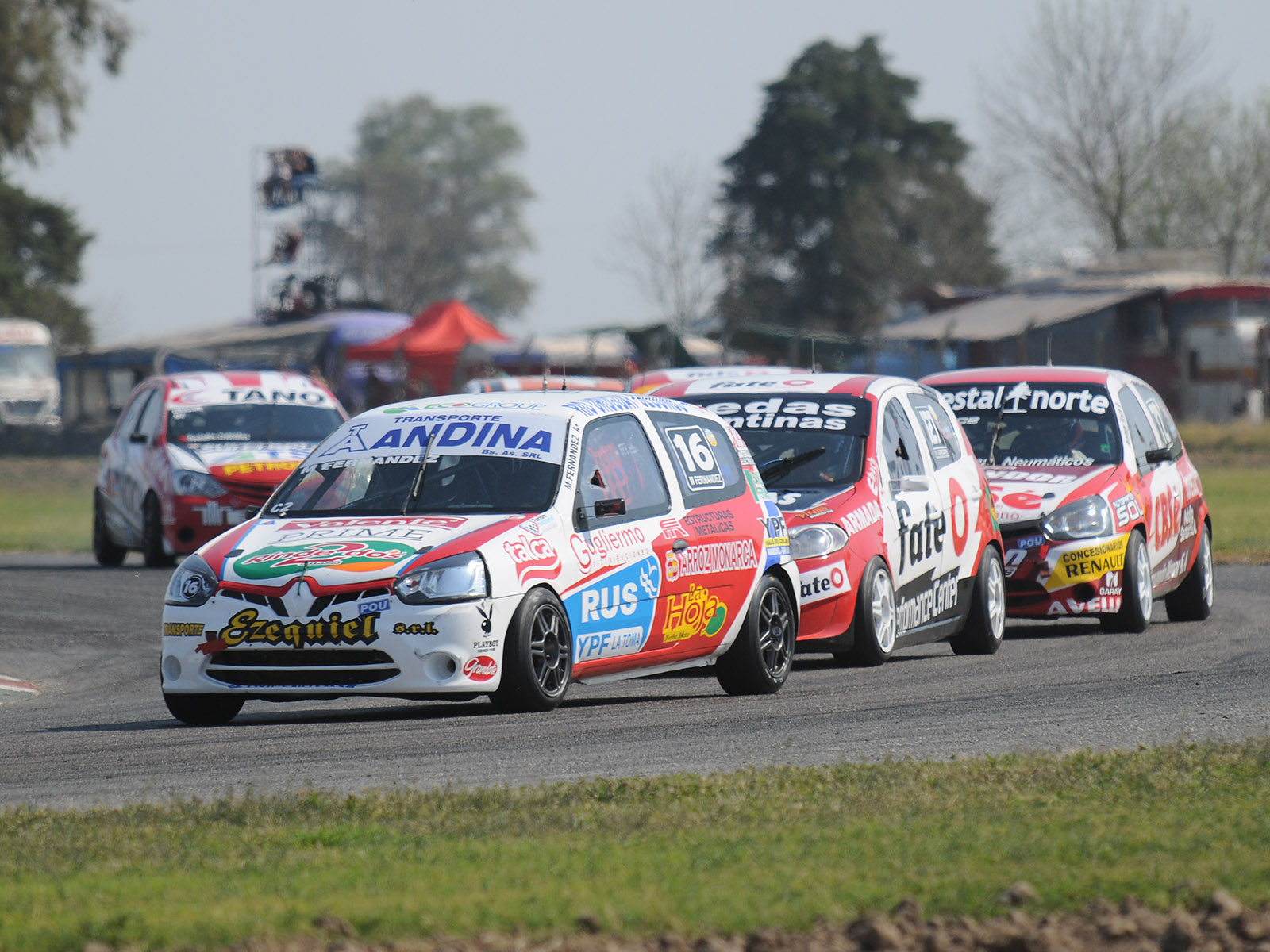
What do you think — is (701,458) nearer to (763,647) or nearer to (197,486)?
(763,647)

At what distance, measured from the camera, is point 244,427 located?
2044 centimetres

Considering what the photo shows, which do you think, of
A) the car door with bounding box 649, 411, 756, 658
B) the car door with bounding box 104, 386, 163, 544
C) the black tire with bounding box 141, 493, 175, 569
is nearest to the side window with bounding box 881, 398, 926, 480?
the car door with bounding box 649, 411, 756, 658

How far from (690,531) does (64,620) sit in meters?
6.99

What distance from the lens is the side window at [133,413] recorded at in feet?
69.0

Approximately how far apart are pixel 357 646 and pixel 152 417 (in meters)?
12.3

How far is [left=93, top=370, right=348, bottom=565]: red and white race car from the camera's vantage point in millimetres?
19422

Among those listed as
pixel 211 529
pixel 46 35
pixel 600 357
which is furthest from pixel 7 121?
pixel 211 529

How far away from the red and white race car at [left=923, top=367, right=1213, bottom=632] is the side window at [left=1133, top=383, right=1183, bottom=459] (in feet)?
0.06

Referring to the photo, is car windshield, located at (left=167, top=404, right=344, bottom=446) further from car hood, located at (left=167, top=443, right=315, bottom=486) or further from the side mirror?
the side mirror

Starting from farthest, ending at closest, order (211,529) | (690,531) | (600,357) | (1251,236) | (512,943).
Answer: (1251,236)
(600,357)
(211,529)
(690,531)
(512,943)

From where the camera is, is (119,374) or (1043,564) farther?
(119,374)

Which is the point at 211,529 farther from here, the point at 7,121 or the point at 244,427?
the point at 7,121

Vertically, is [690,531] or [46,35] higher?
[46,35]

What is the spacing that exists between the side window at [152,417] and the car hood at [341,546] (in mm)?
11070
